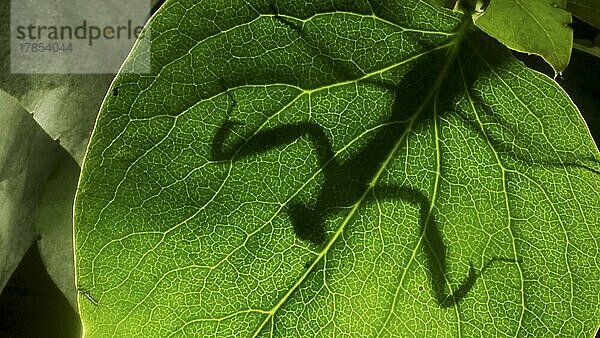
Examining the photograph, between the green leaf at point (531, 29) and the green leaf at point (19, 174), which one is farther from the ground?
the green leaf at point (531, 29)

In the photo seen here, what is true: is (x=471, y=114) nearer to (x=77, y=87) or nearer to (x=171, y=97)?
(x=171, y=97)

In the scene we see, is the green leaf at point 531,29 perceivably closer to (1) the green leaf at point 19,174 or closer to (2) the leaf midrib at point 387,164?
(2) the leaf midrib at point 387,164

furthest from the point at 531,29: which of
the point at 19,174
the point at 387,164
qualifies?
the point at 19,174

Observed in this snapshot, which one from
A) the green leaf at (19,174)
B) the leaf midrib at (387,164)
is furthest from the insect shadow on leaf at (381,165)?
the green leaf at (19,174)

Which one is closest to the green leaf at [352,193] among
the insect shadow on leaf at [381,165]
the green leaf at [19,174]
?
the insect shadow on leaf at [381,165]

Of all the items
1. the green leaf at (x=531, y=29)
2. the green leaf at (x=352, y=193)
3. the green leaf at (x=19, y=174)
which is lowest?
the green leaf at (x=19, y=174)

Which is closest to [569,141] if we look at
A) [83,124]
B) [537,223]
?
[537,223]

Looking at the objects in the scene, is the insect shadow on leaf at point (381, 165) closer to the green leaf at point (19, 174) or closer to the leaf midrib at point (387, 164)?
the leaf midrib at point (387, 164)

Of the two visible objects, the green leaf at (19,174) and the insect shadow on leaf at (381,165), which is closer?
the insect shadow on leaf at (381,165)

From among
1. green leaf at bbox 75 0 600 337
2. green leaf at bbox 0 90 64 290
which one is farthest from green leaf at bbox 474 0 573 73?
green leaf at bbox 0 90 64 290
